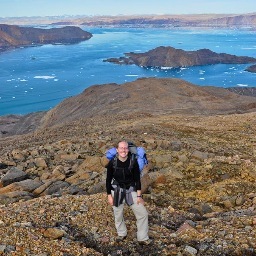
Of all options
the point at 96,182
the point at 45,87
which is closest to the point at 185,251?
the point at 96,182

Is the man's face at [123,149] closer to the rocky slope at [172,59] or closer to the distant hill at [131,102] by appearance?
the distant hill at [131,102]

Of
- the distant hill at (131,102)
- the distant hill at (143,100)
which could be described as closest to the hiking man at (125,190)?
the distant hill at (143,100)

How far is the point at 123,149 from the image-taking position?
563 centimetres

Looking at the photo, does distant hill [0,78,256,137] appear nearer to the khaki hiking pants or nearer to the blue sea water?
the blue sea water

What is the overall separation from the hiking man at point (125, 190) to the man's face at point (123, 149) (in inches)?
3.7

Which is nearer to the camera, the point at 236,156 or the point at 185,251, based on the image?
the point at 185,251

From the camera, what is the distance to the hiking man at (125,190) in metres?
5.83

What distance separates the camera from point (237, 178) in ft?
32.8

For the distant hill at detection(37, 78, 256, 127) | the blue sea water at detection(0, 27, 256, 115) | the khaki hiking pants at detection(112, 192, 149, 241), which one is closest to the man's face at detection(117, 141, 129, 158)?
the khaki hiking pants at detection(112, 192, 149, 241)

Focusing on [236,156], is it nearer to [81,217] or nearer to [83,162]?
[83,162]

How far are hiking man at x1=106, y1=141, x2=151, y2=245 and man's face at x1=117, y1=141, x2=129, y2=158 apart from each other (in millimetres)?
95

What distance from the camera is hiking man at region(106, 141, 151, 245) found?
230 inches

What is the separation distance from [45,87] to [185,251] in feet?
283

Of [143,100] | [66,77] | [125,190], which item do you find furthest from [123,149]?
[66,77]
